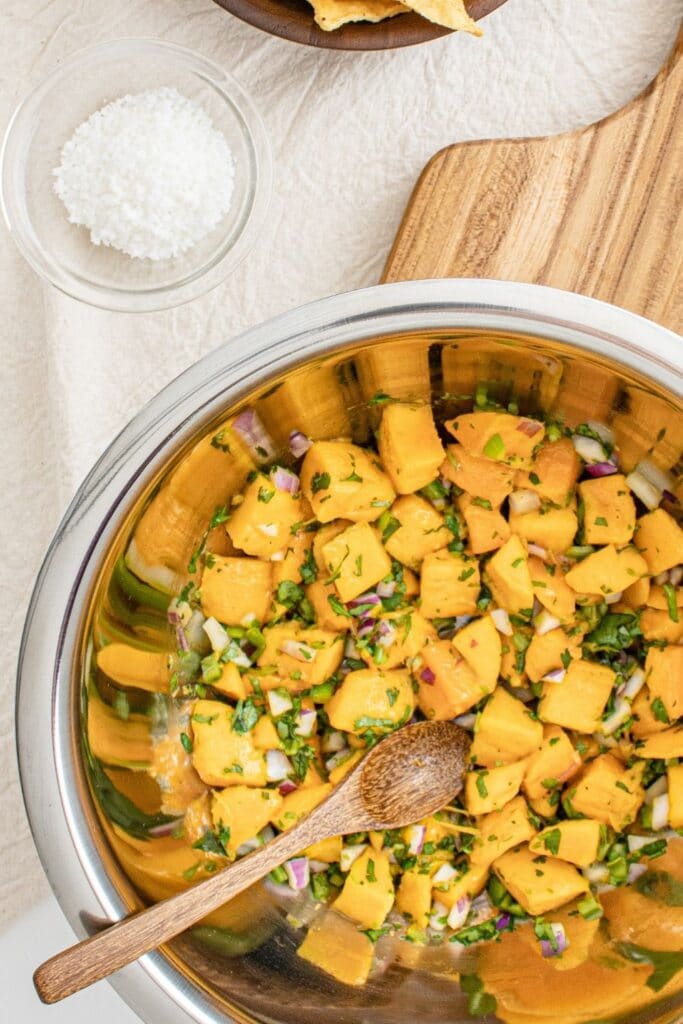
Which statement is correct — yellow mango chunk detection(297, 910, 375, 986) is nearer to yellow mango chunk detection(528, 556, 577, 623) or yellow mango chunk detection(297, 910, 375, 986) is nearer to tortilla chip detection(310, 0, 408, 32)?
yellow mango chunk detection(528, 556, 577, 623)

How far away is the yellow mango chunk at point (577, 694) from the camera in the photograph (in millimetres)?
1693

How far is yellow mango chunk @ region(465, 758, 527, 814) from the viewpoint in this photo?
66.9 inches

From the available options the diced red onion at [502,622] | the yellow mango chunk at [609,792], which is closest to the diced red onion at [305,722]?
the diced red onion at [502,622]

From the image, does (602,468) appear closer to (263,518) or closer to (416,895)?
(263,518)

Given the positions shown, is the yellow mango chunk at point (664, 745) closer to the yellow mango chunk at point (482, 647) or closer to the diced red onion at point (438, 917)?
the yellow mango chunk at point (482, 647)

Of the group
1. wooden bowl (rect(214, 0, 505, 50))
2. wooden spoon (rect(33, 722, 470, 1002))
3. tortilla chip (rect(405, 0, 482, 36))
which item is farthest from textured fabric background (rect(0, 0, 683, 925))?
wooden spoon (rect(33, 722, 470, 1002))

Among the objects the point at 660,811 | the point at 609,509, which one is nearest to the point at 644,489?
the point at 609,509

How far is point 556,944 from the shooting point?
66.6 inches

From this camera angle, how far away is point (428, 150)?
1.78 metres

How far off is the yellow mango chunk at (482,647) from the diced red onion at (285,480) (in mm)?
357

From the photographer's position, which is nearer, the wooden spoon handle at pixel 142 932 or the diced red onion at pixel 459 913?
the wooden spoon handle at pixel 142 932

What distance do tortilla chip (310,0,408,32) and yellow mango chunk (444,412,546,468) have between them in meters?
0.61

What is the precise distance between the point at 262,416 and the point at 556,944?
979mm

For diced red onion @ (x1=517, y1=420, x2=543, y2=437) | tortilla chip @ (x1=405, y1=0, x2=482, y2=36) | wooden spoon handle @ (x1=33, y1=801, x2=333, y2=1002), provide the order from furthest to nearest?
diced red onion @ (x1=517, y1=420, x2=543, y2=437), tortilla chip @ (x1=405, y1=0, x2=482, y2=36), wooden spoon handle @ (x1=33, y1=801, x2=333, y2=1002)
